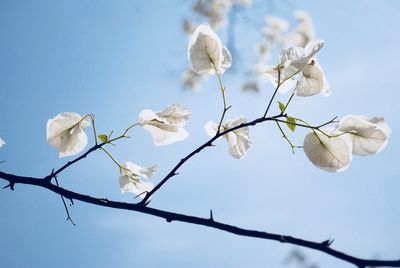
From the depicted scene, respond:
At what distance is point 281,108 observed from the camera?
450mm

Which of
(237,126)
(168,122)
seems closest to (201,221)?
(237,126)

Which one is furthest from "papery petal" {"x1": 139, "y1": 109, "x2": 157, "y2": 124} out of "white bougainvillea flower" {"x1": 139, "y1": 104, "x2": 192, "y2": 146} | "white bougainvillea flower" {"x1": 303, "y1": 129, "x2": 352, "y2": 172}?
"white bougainvillea flower" {"x1": 303, "y1": 129, "x2": 352, "y2": 172}

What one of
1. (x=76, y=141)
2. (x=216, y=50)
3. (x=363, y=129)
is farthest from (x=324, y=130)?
(x=76, y=141)

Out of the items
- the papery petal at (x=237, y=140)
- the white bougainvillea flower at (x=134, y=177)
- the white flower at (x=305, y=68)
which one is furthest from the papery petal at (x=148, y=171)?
the white flower at (x=305, y=68)

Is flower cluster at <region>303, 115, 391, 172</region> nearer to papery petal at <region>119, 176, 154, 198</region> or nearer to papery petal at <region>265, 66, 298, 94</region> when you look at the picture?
papery petal at <region>265, 66, 298, 94</region>

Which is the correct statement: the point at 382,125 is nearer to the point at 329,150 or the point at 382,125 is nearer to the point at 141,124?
the point at 329,150

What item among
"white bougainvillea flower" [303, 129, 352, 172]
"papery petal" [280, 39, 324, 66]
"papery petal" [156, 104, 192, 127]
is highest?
"papery petal" [280, 39, 324, 66]

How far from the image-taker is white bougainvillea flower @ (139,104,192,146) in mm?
535

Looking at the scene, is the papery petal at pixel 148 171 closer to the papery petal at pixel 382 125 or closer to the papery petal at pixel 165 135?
the papery petal at pixel 165 135

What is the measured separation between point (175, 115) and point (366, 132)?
24 cm

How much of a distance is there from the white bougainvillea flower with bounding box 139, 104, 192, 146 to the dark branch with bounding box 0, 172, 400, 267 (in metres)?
0.15

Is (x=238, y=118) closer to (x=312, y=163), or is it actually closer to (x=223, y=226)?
(x=312, y=163)

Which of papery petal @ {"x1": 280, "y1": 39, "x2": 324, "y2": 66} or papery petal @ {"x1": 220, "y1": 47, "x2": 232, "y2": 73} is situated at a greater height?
papery petal @ {"x1": 220, "y1": 47, "x2": 232, "y2": 73}

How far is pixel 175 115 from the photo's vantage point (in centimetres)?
54
